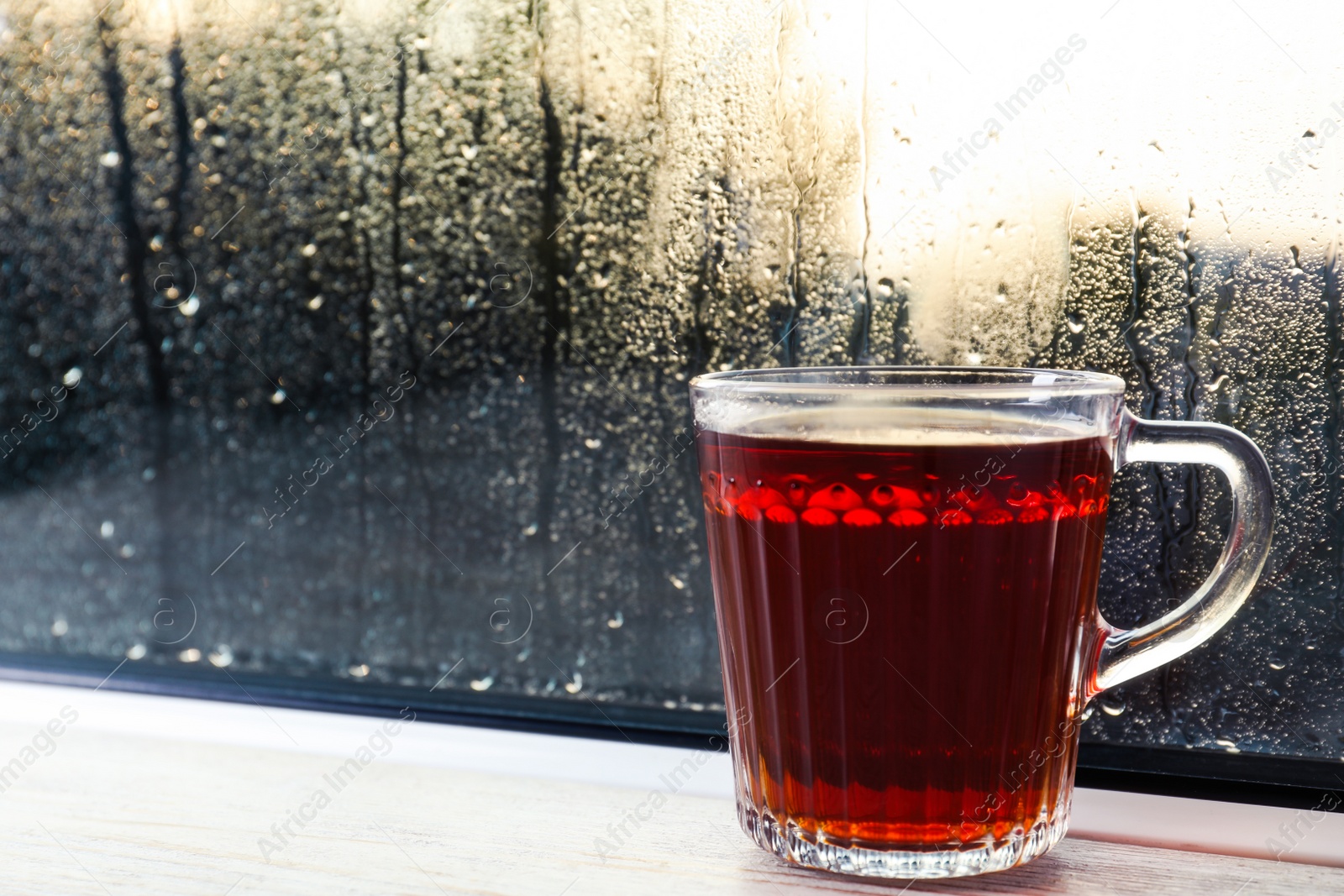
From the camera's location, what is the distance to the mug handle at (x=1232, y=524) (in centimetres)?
41

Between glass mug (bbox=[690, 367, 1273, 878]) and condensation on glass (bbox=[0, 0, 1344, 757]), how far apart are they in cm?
11

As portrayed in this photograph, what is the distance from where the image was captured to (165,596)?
66cm

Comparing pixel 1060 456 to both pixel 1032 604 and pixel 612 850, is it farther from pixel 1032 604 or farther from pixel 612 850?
pixel 612 850

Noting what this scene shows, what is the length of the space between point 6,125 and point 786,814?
0.63 meters

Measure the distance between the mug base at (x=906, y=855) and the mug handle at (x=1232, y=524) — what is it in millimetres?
81

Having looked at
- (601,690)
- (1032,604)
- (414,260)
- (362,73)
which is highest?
(362,73)

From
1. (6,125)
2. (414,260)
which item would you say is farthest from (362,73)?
(6,125)

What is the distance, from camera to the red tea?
37 cm
